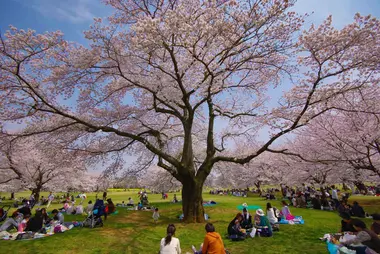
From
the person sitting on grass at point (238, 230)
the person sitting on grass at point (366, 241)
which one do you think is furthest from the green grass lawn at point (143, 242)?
the person sitting on grass at point (366, 241)

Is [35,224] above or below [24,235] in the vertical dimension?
above

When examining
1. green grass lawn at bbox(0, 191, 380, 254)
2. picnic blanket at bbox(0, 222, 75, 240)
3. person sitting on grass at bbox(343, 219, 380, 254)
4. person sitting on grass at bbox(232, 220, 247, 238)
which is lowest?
green grass lawn at bbox(0, 191, 380, 254)

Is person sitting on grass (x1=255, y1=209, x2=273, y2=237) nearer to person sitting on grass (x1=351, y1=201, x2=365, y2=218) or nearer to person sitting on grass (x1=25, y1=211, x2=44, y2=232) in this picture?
person sitting on grass (x1=25, y1=211, x2=44, y2=232)

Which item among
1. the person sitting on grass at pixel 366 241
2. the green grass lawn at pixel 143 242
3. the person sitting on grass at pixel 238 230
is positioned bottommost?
the green grass lawn at pixel 143 242

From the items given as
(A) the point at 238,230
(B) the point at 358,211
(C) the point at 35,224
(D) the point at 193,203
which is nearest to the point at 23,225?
(C) the point at 35,224

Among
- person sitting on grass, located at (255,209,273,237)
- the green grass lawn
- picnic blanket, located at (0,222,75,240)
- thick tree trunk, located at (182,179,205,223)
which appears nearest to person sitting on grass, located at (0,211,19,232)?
picnic blanket, located at (0,222,75,240)

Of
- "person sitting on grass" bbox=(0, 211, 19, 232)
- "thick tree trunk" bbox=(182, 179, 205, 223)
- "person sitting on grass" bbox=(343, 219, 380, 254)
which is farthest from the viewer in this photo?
"thick tree trunk" bbox=(182, 179, 205, 223)

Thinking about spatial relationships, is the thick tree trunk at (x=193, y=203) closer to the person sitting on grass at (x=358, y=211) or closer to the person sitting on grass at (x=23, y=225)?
the person sitting on grass at (x=23, y=225)

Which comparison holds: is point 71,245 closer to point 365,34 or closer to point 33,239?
point 33,239

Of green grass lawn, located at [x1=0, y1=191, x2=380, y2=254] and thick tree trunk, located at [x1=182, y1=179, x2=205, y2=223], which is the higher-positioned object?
thick tree trunk, located at [x1=182, y1=179, x2=205, y2=223]

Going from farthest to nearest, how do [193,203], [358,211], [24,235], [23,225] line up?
[358,211] < [193,203] < [23,225] < [24,235]

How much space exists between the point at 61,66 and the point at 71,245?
7373mm

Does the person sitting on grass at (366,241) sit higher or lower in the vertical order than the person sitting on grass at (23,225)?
higher

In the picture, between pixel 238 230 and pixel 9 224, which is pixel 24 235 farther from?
pixel 238 230
